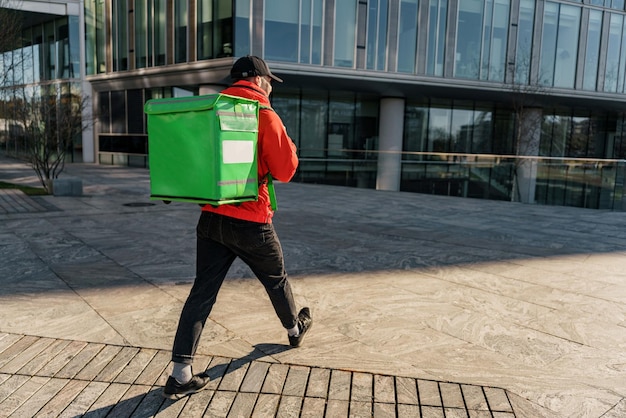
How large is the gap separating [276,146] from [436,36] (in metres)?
24.2

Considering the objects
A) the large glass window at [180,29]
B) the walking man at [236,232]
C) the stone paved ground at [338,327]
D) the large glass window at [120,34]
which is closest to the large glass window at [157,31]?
the large glass window at [180,29]

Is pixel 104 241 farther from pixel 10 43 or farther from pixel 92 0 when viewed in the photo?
pixel 92 0

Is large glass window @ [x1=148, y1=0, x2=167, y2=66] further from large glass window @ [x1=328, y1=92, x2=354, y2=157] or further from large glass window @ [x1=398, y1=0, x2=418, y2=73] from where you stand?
large glass window @ [x1=398, y1=0, x2=418, y2=73]

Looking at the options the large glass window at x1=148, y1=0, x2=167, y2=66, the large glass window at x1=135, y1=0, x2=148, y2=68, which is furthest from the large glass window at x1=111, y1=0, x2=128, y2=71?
the large glass window at x1=148, y1=0, x2=167, y2=66

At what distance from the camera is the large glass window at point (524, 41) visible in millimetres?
26688

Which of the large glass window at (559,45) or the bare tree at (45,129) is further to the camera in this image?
the large glass window at (559,45)

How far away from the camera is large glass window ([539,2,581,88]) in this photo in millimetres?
27422

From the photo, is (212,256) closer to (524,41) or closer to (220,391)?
(220,391)

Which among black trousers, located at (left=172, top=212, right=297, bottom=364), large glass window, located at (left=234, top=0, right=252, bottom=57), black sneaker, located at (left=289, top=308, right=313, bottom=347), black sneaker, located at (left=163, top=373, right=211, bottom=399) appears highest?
large glass window, located at (left=234, top=0, right=252, bottom=57)

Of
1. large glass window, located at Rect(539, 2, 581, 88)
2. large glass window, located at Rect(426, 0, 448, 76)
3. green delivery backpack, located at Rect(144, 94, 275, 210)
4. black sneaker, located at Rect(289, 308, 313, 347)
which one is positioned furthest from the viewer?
large glass window, located at Rect(539, 2, 581, 88)

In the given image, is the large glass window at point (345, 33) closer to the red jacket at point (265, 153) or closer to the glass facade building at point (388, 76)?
the glass facade building at point (388, 76)

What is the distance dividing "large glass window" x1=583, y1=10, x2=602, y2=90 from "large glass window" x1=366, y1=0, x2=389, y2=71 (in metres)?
12.5

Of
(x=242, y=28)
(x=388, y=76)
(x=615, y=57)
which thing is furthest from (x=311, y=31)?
(x=615, y=57)

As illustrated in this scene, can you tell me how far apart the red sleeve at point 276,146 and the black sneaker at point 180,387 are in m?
1.32
